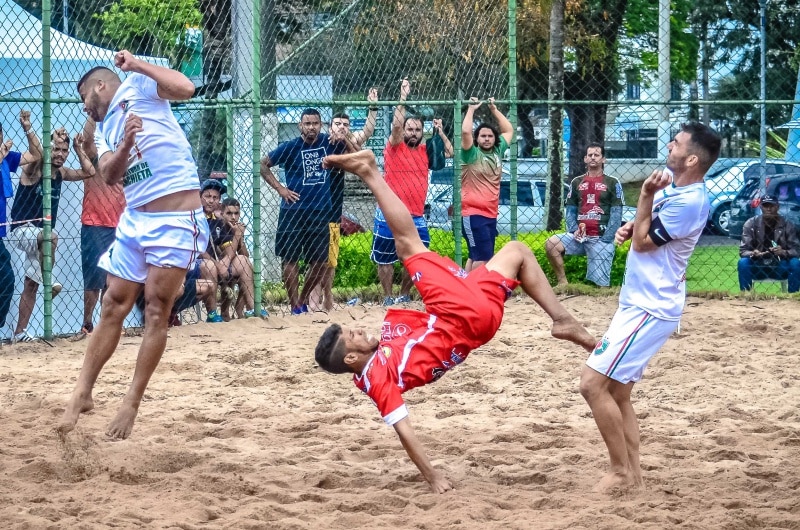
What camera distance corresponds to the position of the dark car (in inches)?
516

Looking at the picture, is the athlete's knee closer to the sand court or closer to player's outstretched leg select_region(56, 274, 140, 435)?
the sand court

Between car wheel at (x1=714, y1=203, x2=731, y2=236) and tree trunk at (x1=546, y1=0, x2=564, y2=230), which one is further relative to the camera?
tree trunk at (x1=546, y1=0, x2=564, y2=230)

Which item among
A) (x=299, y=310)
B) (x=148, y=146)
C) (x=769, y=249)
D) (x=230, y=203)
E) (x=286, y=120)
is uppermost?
(x=286, y=120)

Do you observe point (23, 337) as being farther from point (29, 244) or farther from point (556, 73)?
point (556, 73)

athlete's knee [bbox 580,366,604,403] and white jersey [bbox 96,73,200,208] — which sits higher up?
white jersey [bbox 96,73,200,208]

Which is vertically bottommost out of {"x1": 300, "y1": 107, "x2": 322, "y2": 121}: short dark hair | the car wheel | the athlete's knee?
the car wheel

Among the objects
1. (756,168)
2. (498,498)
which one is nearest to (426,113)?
(756,168)

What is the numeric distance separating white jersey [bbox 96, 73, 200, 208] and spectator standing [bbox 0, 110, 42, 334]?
3.42 meters

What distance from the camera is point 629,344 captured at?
515 cm

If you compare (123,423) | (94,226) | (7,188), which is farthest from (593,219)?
(123,423)

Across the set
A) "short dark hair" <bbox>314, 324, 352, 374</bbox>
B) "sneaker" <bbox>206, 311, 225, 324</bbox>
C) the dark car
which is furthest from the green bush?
"short dark hair" <bbox>314, 324, 352, 374</bbox>

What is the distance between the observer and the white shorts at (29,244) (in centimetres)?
915

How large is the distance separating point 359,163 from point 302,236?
4.62 meters

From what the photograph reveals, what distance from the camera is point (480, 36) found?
11.9 m
